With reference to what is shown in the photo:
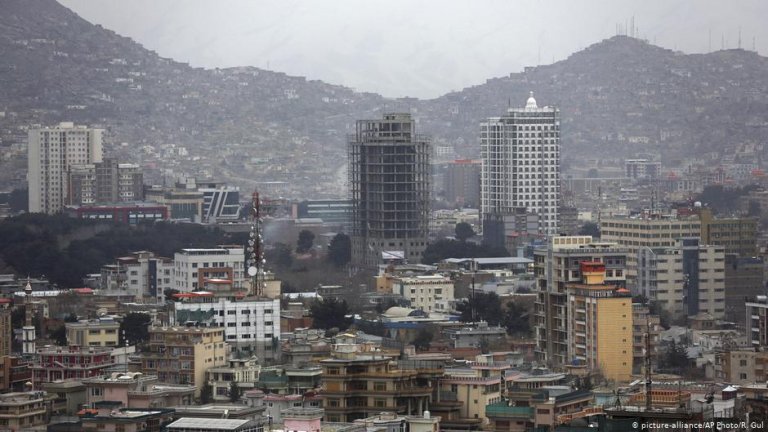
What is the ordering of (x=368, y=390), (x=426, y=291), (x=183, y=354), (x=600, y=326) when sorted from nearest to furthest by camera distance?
(x=368, y=390) < (x=183, y=354) < (x=600, y=326) < (x=426, y=291)

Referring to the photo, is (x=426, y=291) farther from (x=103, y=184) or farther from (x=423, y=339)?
(x=103, y=184)

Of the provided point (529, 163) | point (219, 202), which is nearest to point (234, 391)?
point (529, 163)

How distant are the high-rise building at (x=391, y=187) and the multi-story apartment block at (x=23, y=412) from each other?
24462mm

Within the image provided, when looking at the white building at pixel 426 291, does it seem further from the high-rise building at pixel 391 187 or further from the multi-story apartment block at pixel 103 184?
the multi-story apartment block at pixel 103 184

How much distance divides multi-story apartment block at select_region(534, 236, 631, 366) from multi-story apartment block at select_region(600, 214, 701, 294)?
7.49 metres

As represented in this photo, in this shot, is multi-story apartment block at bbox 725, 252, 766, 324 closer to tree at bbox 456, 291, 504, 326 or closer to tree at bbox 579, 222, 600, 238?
tree at bbox 456, 291, 504, 326

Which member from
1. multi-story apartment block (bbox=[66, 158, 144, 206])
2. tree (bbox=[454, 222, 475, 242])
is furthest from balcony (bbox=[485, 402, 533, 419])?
multi-story apartment block (bbox=[66, 158, 144, 206])

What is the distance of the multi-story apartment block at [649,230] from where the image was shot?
4184 cm

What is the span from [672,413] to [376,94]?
60.1 metres

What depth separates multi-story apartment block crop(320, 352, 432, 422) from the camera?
23.7 metres

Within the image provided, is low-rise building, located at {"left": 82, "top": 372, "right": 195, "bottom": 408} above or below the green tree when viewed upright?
below

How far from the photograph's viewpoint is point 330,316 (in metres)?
35.2

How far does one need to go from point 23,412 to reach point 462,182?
4992cm

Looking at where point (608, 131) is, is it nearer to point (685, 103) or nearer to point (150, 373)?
point (685, 103)
